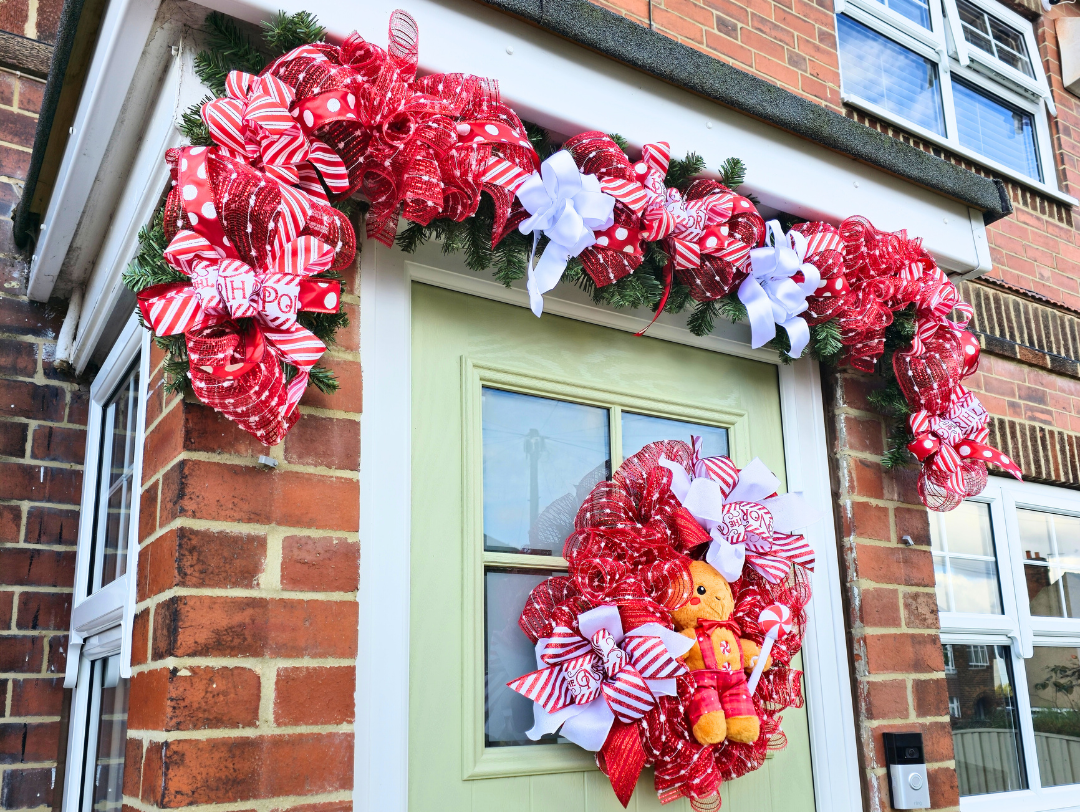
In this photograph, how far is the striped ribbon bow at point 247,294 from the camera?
4.68 feet

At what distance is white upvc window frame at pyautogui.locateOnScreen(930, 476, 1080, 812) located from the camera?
337 centimetres

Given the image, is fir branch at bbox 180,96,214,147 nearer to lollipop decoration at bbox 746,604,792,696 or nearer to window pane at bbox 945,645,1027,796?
lollipop decoration at bbox 746,604,792,696

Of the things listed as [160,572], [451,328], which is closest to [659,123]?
[451,328]

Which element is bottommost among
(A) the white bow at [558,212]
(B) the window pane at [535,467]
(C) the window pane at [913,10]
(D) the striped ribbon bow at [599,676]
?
(D) the striped ribbon bow at [599,676]

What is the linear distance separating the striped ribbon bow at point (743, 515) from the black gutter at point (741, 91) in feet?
2.79

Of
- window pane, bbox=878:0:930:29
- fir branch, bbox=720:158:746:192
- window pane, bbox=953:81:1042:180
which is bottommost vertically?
fir branch, bbox=720:158:746:192

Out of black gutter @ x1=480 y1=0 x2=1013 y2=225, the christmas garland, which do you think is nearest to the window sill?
black gutter @ x1=480 y1=0 x2=1013 y2=225

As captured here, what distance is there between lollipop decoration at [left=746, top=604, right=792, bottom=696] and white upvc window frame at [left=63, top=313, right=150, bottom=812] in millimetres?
1368

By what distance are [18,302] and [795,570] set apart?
2431 millimetres

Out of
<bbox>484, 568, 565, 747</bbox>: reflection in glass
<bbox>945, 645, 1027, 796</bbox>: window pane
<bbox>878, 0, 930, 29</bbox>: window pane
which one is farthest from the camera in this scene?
<bbox>878, 0, 930, 29</bbox>: window pane

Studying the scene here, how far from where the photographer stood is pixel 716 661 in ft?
6.20

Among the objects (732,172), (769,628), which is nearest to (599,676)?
(769,628)

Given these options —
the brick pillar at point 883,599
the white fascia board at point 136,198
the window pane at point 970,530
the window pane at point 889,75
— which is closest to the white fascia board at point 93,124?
the white fascia board at point 136,198

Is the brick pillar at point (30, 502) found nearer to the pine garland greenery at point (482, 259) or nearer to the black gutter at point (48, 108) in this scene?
the black gutter at point (48, 108)
